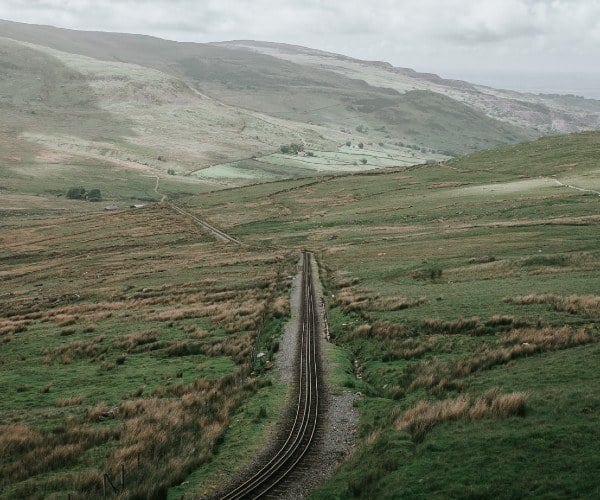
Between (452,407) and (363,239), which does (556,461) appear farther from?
(363,239)

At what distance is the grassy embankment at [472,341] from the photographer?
1666 cm

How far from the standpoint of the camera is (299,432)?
→ 23.0m

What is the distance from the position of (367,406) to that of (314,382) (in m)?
4.26

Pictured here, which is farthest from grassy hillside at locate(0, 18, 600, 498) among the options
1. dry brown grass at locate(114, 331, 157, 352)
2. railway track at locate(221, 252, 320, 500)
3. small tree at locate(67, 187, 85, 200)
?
small tree at locate(67, 187, 85, 200)

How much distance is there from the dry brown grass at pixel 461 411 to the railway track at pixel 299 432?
397 centimetres

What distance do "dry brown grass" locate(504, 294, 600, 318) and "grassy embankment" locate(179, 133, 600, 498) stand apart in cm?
12

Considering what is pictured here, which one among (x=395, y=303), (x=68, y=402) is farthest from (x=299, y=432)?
(x=395, y=303)

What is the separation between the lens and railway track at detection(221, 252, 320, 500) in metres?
18.7

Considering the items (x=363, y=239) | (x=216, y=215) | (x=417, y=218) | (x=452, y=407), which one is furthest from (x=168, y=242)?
(x=452, y=407)

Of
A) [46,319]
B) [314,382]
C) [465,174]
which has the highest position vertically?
[465,174]

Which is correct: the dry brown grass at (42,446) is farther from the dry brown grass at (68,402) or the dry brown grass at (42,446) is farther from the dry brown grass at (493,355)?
the dry brown grass at (493,355)

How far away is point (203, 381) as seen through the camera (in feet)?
99.1

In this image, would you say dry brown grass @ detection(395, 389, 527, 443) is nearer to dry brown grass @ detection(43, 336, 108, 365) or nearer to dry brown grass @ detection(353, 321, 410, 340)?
dry brown grass @ detection(353, 321, 410, 340)

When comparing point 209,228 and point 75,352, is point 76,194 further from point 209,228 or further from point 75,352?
point 75,352
